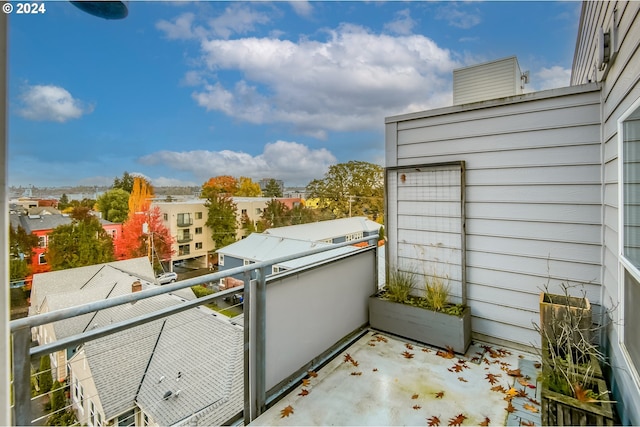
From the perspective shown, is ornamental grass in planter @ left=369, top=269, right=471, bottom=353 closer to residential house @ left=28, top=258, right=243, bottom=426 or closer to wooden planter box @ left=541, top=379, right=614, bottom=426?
wooden planter box @ left=541, top=379, right=614, bottom=426

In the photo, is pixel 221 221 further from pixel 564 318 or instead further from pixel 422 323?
pixel 564 318

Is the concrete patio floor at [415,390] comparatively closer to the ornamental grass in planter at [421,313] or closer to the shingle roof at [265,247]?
the ornamental grass in planter at [421,313]

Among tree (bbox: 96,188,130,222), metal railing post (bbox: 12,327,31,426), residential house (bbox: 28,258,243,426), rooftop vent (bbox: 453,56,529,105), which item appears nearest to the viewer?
metal railing post (bbox: 12,327,31,426)

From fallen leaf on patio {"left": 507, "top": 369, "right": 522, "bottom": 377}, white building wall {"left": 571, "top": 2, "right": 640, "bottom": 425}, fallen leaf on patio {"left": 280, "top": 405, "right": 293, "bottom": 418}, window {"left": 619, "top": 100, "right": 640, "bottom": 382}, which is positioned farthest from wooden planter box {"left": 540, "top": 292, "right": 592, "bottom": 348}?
fallen leaf on patio {"left": 280, "top": 405, "right": 293, "bottom": 418}

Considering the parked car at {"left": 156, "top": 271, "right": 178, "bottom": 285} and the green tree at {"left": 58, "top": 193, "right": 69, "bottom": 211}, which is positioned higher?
the green tree at {"left": 58, "top": 193, "right": 69, "bottom": 211}

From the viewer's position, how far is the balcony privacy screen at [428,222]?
10.5ft

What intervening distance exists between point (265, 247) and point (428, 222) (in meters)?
10.3

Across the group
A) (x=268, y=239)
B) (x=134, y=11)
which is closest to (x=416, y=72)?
(x=134, y=11)

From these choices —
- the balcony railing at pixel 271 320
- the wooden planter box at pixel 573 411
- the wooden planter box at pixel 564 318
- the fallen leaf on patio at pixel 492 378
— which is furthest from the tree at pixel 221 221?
the wooden planter box at pixel 573 411

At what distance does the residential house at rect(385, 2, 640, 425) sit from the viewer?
76.2 inches

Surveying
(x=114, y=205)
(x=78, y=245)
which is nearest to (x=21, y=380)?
(x=78, y=245)

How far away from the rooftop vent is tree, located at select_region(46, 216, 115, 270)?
8.95 metres

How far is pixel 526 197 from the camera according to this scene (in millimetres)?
2840

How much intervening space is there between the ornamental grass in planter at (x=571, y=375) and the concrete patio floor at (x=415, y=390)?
390mm
